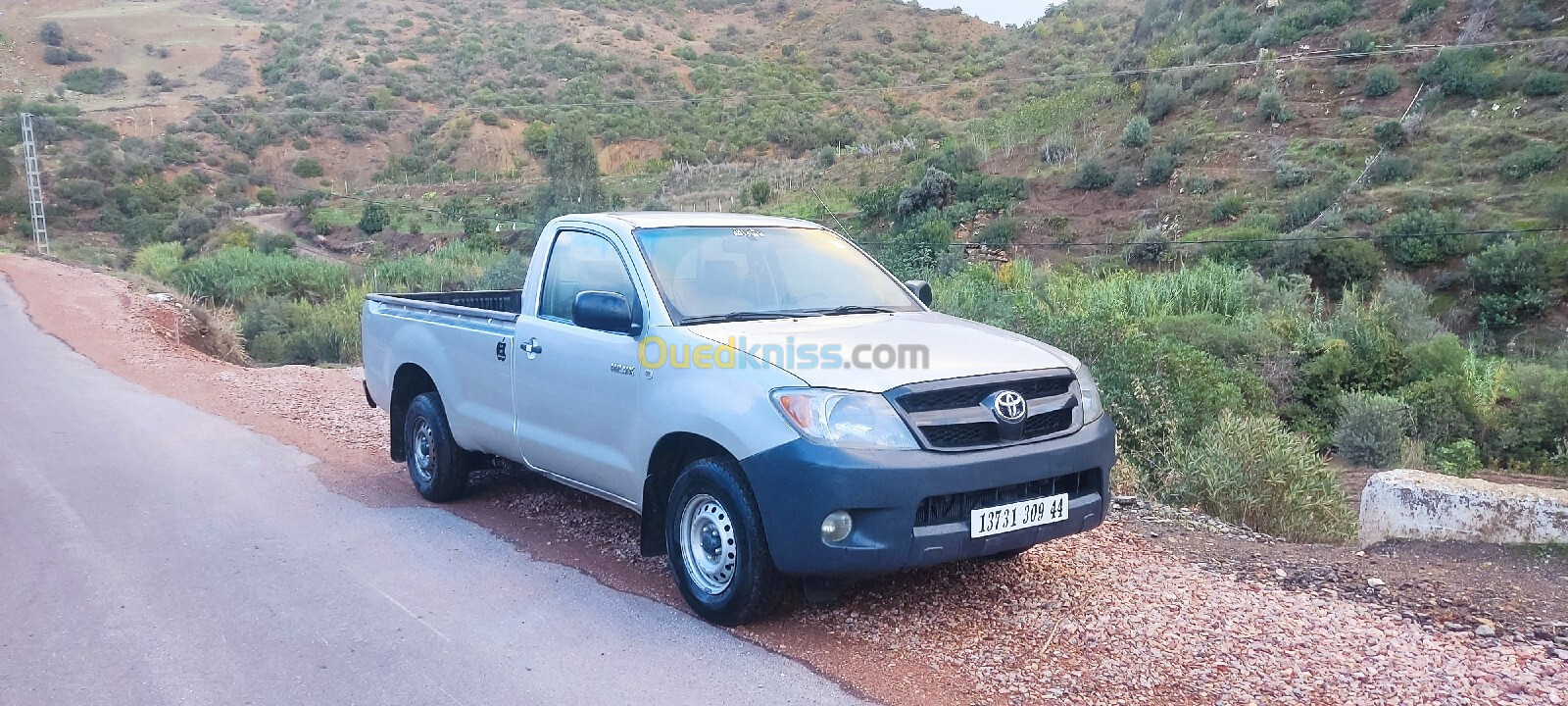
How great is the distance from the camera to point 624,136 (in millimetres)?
54781

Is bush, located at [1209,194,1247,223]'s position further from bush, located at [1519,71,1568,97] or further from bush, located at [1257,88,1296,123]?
bush, located at [1519,71,1568,97]

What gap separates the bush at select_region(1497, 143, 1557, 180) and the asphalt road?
83.1 feet

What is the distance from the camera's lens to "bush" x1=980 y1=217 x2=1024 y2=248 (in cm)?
2842

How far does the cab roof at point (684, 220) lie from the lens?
5703mm

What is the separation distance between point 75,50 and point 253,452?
7466cm

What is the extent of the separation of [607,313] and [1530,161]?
83.5 ft

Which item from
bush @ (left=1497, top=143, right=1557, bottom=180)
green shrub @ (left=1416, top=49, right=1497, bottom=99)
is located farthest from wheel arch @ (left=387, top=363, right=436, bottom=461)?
green shrub @ (left=1416, top=49, right=1497, bottom=99)

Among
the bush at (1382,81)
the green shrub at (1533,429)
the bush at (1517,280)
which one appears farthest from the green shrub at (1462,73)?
the green shrub at (1533,429)

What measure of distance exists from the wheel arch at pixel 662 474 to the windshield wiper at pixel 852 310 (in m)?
1.06

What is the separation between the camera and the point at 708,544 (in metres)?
4.79

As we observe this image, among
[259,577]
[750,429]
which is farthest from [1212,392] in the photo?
[259,577]

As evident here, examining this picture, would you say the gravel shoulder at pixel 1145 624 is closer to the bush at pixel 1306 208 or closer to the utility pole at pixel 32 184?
the bush at pixel 1306 208

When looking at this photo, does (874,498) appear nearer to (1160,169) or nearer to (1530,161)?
(1530,161)

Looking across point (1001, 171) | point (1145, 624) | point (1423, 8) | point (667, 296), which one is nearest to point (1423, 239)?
point (1423, 8)
